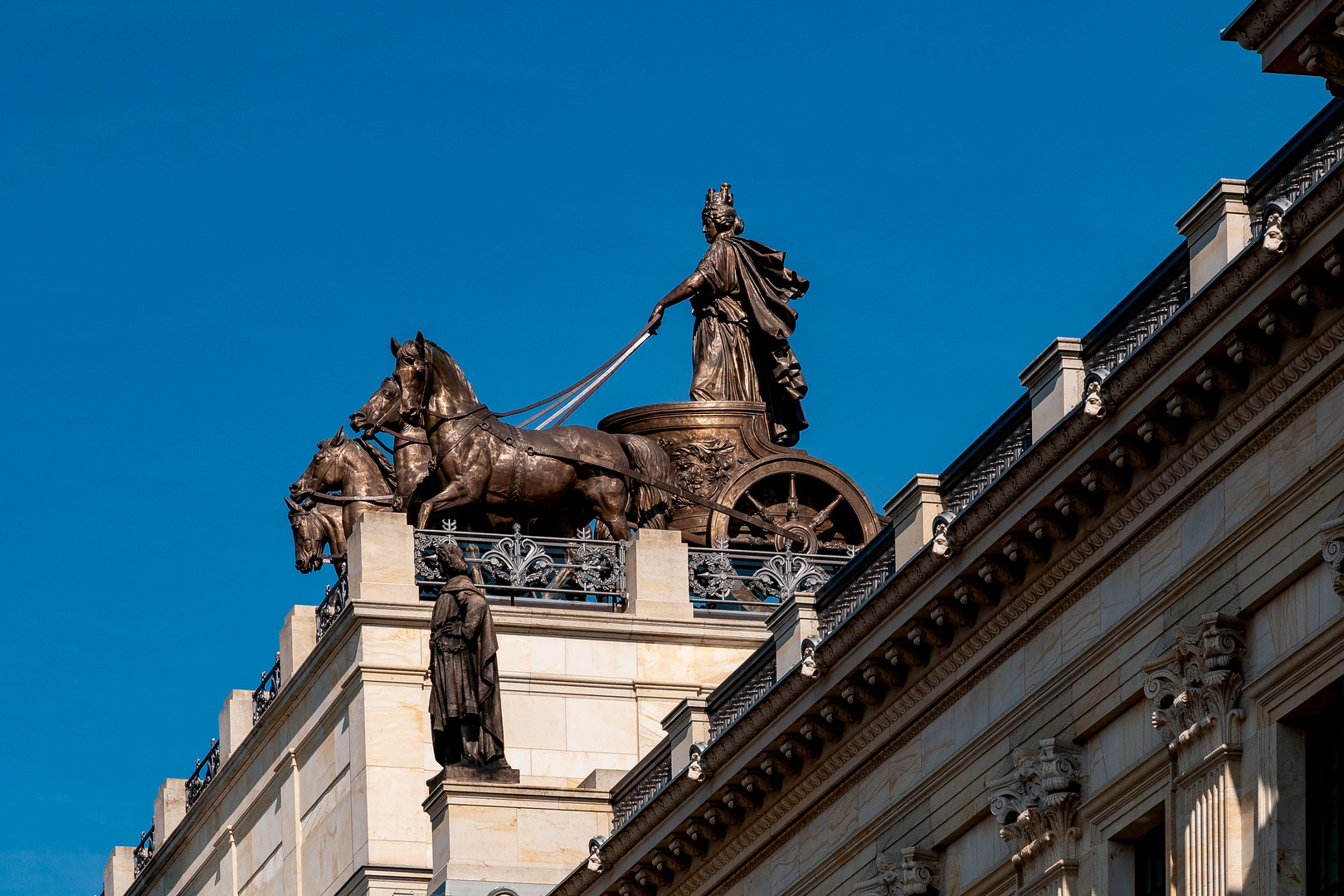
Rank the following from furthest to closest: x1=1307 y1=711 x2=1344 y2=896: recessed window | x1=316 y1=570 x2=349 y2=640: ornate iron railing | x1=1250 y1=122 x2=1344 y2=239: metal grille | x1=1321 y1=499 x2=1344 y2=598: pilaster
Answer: x1=316 y1=570 x2=349 y2=640: ornate iron railing, x1=1250 y1=122 x2=1344 y2=239: metal grille, x1=1307 y1=711 x2=1344 y2=896: recessed window, x1=1321 y1=499 x2=1344 y2=598: pilaster

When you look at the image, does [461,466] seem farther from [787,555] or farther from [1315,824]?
[1315,824]

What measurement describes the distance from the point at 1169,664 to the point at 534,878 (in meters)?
15.3

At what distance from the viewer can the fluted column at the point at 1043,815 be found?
30.1m

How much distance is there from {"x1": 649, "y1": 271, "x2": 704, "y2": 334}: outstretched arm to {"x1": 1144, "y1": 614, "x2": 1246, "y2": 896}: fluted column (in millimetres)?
28515

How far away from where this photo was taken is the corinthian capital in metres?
27.6

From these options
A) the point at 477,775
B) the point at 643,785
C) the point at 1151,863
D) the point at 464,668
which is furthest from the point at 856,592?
the point at 477,775

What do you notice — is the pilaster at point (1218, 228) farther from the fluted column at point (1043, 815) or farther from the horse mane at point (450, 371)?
the horse mane at point (450, 371)

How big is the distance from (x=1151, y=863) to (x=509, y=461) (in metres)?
24.3

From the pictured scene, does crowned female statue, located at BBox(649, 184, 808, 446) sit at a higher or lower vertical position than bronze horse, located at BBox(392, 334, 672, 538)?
higher

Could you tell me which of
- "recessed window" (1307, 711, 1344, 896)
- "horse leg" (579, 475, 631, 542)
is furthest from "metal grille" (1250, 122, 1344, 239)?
"horse leg" (579, 475, 631, 542)

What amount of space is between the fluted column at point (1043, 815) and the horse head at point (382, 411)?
76.5ft

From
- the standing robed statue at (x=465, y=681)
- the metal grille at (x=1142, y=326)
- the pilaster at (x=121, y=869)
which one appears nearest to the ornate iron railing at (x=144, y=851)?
the pilaster at (x=121, y=869)

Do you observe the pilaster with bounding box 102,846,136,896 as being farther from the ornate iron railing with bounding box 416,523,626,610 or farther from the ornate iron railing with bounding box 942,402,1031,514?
the ornate iron railing with bounding box 942,402,1031,514

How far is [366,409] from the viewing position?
53188mm
